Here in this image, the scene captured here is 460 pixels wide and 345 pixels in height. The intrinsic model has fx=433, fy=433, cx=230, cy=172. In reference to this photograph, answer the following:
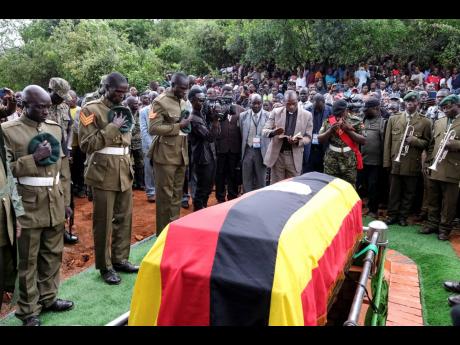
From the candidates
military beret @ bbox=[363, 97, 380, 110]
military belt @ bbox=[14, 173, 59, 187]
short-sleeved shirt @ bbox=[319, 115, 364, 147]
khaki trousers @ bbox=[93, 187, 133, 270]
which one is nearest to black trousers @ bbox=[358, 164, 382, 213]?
military beret @ bbox=[363, 97, 380, 110]

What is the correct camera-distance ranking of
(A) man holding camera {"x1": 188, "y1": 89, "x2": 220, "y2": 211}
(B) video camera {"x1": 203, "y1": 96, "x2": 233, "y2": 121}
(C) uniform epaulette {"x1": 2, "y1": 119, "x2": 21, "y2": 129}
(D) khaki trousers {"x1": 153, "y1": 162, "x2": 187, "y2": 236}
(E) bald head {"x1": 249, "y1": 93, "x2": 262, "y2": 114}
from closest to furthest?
(C) uniform epaulette {"x1": 2, "y1": 119, "x2": 21, "y2": 129} < (D) khaki trousers {"x1": 153, "y1": 162, "x2": 187, "y2": 236} < (A) man holding camera {"x1": 188, "y1": 89, "x2": 220, "y2": 211} < (B) video camera {"x1": 203, "y1": 96, "x2": 233, "y2": 121} < (E) bald head {"x1": 249, "y1": 93, "x2": 262, "y2": 114}

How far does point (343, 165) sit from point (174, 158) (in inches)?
89.3

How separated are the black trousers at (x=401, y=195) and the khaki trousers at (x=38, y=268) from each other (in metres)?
4.63

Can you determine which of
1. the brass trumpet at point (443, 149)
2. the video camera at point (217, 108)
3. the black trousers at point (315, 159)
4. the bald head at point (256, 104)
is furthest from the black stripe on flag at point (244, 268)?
the black trousers at point (315, 159)

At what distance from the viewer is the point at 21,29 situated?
27.6 metres

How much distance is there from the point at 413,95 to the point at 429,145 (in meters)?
0.76

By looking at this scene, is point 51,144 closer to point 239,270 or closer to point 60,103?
point 60,103

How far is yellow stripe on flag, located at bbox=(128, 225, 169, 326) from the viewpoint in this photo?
6.70 feet

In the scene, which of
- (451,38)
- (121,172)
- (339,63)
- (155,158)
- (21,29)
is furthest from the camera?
(21,29)

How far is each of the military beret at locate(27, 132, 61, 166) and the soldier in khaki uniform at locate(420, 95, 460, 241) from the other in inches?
183

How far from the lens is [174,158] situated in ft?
16.6

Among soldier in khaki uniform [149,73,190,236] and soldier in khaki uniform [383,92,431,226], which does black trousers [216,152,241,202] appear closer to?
soldier in khaki uniform [149,73,190,236]
